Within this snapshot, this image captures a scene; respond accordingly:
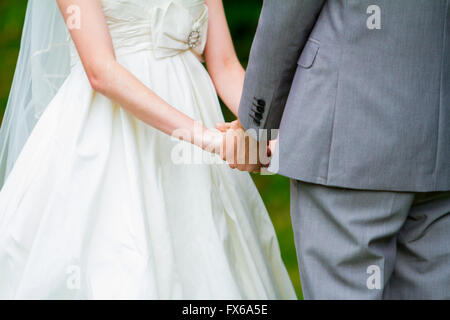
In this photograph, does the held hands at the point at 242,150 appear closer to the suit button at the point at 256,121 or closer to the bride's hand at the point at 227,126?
the bride's hand at the point at 227,126

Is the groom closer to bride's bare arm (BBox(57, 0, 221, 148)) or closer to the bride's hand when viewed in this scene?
the bride's hand

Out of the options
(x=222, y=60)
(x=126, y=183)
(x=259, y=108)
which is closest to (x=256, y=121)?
(x=259, y=108)

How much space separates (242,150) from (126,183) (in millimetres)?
439

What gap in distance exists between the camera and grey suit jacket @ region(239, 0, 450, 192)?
1723 mm

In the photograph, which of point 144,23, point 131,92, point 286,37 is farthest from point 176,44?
point 286,37

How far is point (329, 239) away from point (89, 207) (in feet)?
2.78

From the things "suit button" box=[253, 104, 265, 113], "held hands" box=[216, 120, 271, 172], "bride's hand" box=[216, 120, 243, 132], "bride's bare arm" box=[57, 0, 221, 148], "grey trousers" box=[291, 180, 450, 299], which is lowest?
"grey trousers" box=[291, 180, 450, 299]

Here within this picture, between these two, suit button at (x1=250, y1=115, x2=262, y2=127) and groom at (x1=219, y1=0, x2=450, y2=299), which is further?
suit button at (x1=250, y1=115, x2=262, y2=127)

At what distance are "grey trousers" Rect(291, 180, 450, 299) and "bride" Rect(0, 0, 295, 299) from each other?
0.43 meters

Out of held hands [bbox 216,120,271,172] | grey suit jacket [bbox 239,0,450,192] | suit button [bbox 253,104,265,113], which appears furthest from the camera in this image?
held hands [bbox 216,120,271,172]

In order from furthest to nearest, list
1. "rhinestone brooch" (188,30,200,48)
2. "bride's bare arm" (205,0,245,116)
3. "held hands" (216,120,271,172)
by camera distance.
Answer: "bride's bare arm" (205,0,245,116) < "rhinestone brooch" (188,30,200,48) < "held hands" (216,120,271,172)

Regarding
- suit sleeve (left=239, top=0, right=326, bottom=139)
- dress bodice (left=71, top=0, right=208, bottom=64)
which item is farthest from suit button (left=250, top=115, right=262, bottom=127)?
dress bodice (left=71, top=0, right=208, bottom=64)
